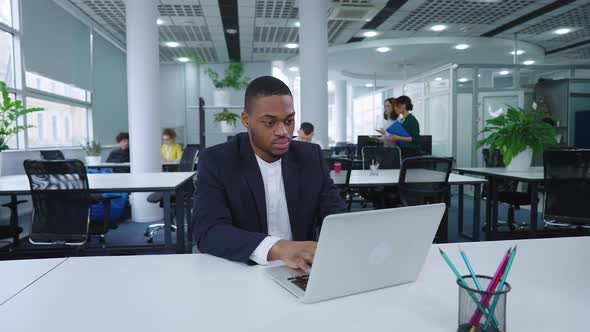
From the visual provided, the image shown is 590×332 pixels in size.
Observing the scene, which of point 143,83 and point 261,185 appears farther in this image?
point 143,83

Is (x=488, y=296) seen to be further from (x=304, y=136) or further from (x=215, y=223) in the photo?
(x=304, y=136)

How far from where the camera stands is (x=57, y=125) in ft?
22.1

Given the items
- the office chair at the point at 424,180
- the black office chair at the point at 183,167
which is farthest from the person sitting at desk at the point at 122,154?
the office chair at the point at 424,180

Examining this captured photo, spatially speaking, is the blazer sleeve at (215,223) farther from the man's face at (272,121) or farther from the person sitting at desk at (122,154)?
the person sitting at desk at (122,154)

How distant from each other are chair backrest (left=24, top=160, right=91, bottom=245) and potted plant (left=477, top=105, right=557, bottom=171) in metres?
3.82

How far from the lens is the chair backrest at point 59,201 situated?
3016mm

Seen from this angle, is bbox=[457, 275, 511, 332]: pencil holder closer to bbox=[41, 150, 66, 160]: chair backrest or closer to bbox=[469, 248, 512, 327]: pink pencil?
bbox=[469, 248, 512, 327]: pink pencil

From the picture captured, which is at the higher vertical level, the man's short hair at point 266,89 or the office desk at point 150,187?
the man's short hair at point 266,89

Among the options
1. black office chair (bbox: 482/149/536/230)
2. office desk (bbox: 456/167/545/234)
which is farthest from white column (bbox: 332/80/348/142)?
office desk (bbox: 456/167/545/234)

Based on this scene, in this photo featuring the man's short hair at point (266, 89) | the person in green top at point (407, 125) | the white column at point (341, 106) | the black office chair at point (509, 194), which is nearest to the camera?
the man's short hair at point (266, 89)

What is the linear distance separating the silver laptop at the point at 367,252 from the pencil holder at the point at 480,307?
20cm

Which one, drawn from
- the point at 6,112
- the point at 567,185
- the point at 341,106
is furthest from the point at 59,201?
the point at 341,106

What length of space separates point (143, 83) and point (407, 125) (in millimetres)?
3480

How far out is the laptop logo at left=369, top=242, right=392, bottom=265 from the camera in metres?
0.92
